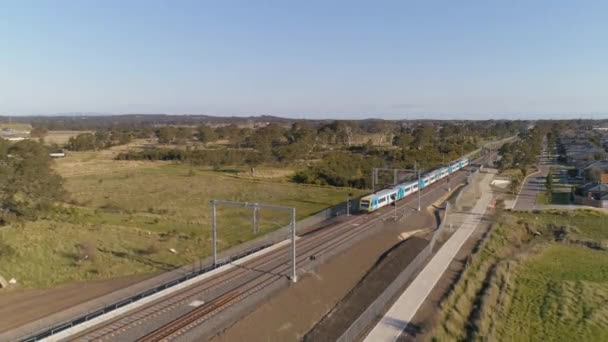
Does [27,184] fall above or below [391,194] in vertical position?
above

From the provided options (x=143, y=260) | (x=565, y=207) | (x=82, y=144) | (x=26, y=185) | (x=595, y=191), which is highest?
(x=26, y=185)

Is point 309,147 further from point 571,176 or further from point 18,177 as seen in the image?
point 18,177

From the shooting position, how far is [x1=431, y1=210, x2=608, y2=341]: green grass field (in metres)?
23.3

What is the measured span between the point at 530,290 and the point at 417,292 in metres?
9.46

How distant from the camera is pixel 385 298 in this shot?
2348cm

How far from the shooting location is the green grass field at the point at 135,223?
94.1 ft

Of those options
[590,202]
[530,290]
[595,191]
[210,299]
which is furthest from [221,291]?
[595,191]

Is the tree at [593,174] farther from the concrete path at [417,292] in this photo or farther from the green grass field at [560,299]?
the concrete path at [417,292]

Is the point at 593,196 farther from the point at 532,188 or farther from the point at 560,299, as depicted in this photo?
the point at 560,299

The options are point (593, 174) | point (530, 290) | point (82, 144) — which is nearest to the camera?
point (530, 290)

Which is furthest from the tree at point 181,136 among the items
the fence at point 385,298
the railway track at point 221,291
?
the fence at point 385,298

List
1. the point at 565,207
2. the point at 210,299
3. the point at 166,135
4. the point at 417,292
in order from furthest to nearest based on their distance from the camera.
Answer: the point at 166,135
the point at 565,207
the point at 417,292
the point at 210,299

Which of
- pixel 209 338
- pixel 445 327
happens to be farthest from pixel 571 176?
pixel 209 338

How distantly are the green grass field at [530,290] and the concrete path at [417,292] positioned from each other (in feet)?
4.73
